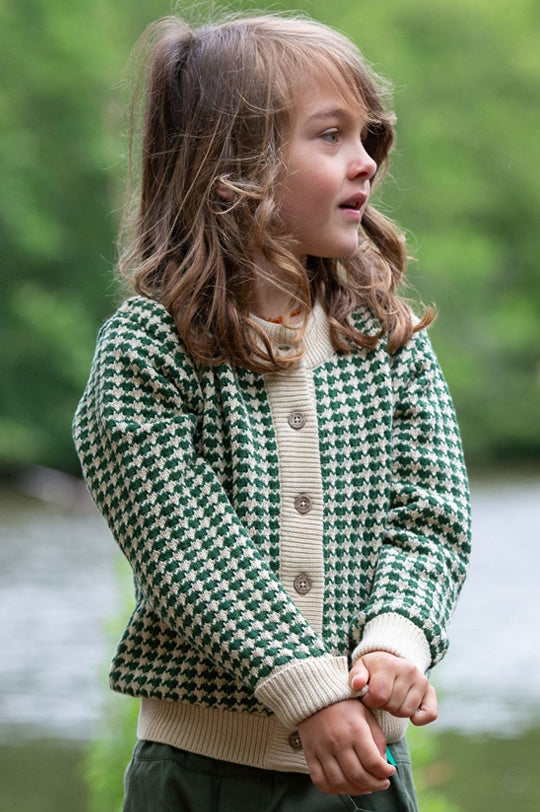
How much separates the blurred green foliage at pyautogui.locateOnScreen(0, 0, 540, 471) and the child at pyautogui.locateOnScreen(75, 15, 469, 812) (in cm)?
1444

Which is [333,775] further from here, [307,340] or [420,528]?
[307,340]

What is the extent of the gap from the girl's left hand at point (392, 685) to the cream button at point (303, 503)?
0.78ft

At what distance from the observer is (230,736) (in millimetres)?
1844

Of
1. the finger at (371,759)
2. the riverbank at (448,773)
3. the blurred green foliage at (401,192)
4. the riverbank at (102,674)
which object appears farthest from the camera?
the blurred green foliage at (401,192)

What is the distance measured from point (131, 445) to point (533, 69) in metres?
21.6

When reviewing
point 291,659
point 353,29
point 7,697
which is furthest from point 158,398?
point 353,29

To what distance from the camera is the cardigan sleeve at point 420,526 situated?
1.78 metres

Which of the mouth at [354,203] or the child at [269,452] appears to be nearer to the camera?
the child at [269,452]

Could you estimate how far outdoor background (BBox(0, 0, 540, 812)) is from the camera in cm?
496

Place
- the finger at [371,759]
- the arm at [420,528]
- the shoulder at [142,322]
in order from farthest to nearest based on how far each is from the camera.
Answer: the shoulder at [142,322], the arm at [420,528], the finger at [371,759]

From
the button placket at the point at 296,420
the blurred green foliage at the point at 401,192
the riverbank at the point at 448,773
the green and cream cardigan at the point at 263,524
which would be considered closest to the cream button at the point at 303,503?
the green and cream cardigan at the point at 263,524

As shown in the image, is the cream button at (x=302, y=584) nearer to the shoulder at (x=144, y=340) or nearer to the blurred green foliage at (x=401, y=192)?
the shoulder at (x=144, y=340)

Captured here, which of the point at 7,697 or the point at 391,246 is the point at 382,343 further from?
the point at 7,697

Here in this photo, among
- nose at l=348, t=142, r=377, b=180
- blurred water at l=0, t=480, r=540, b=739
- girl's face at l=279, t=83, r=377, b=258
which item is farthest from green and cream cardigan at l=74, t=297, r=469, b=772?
blurred water at l=0, t=480, r=540, b=739
